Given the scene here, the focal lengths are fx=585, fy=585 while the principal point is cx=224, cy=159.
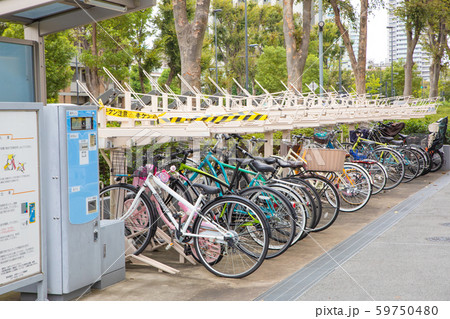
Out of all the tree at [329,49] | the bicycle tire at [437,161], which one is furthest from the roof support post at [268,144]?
the tree at [329,49]

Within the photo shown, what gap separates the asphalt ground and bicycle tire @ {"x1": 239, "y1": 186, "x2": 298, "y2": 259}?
9.9 inches

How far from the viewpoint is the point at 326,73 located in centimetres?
6512

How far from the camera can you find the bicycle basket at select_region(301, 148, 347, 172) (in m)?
7.98

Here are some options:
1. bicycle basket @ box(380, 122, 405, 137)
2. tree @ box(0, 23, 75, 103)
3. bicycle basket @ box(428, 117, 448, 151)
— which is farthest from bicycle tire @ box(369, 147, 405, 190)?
tree @ box(0, 23, 75, 103)

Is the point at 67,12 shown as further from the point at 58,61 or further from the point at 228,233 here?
the point at 58,61

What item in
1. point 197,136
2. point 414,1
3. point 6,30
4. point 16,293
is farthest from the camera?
point 414,1

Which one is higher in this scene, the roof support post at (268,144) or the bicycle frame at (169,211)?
the roof support post at (268,144)

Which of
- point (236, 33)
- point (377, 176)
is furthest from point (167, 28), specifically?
point (377, 176)

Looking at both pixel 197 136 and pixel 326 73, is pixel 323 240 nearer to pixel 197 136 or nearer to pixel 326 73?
pixel 197 136

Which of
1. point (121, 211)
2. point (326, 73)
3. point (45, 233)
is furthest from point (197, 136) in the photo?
point (326, 73)

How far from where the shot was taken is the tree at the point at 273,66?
56.7m

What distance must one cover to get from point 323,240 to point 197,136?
6.59ft

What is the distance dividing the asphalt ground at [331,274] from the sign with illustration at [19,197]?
2.36ft

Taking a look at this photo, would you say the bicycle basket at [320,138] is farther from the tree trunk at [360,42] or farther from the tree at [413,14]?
the tree at [413,14]
